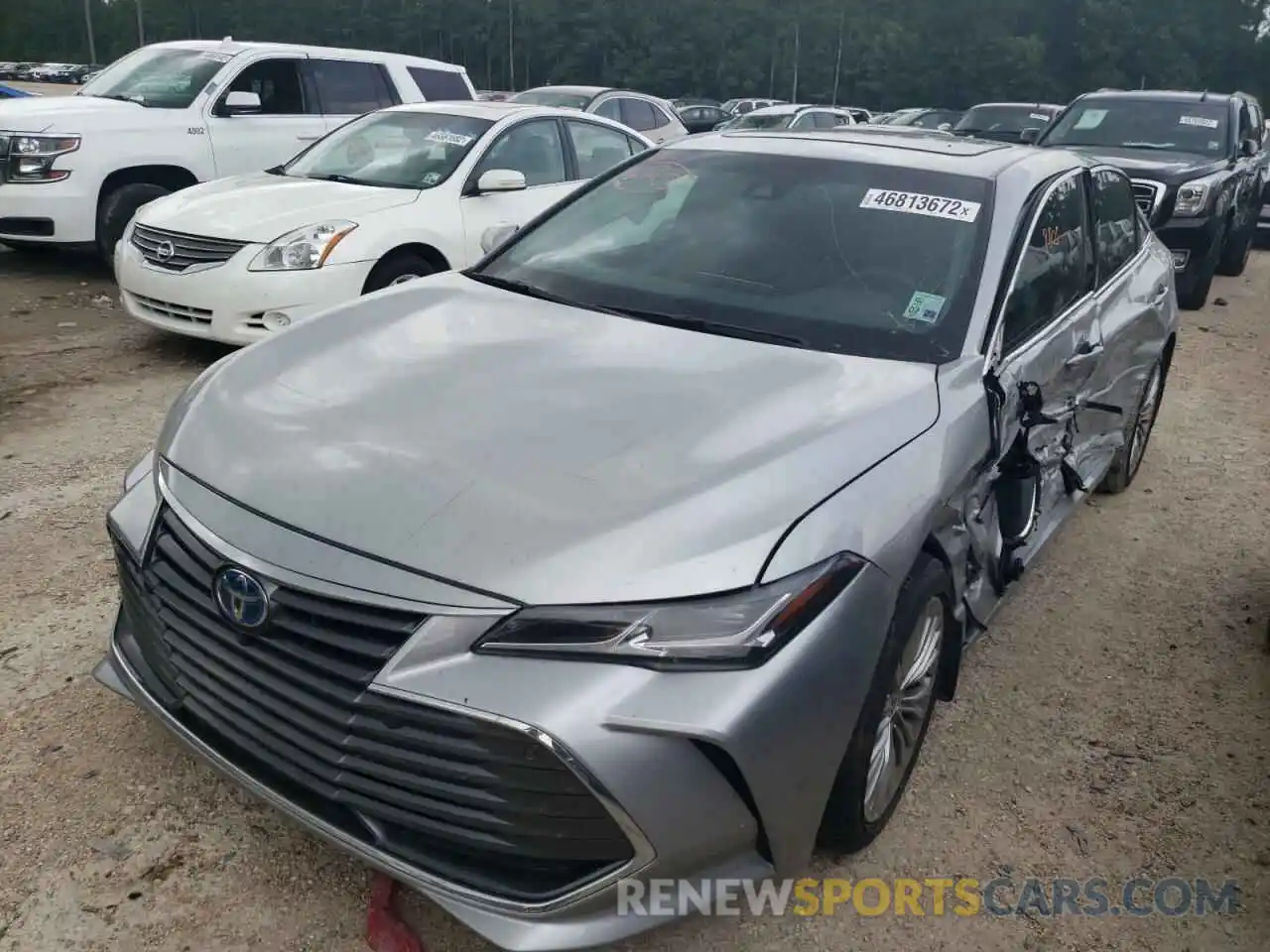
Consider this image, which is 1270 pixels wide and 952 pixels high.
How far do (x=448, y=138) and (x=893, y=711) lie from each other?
5415 mm

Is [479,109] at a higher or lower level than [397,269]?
higher

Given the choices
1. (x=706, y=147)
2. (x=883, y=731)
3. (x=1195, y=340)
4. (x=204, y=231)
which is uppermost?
(x=706, y=147)

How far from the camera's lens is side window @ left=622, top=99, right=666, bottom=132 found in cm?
1305

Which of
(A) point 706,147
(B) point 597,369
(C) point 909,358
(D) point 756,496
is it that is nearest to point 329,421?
(B) point 597,369

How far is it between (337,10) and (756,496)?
7395 cm

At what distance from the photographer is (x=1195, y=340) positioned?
8.51 meters

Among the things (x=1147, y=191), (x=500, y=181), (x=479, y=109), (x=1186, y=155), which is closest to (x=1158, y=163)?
(x=1186, y=155)

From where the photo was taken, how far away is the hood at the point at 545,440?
6.60 feet

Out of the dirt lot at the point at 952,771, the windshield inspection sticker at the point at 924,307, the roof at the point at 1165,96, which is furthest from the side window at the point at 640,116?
the windshield inspection sticker at the point at 924,307

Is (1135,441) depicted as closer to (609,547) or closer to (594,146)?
(609,547)

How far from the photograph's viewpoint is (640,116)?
13.2 meters

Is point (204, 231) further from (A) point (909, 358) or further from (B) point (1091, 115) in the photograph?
(B) point (1091, 115)

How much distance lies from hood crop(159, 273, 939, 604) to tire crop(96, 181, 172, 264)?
5.94m

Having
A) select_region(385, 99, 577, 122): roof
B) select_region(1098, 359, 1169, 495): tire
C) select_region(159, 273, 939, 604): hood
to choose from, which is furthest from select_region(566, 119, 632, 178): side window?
select_region(159, 273, 939, 604): hood
